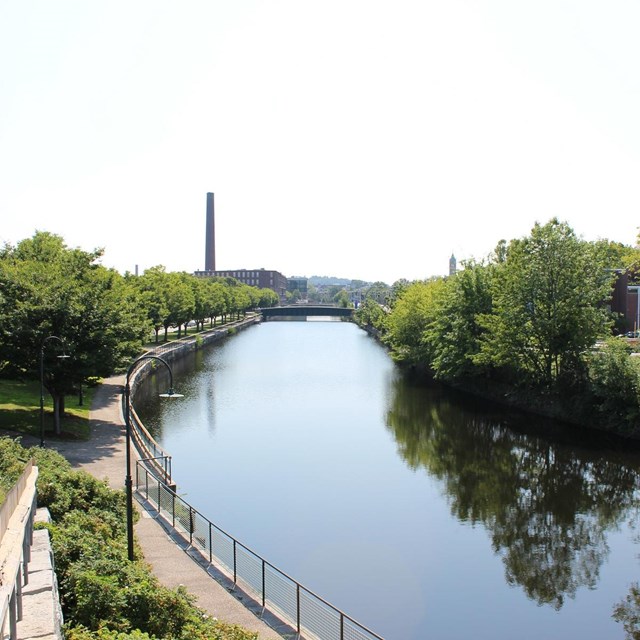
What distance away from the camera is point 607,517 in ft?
81.6

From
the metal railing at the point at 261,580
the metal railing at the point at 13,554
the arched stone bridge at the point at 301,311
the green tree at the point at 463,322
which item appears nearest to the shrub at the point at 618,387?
the green tree at the point at 463,322

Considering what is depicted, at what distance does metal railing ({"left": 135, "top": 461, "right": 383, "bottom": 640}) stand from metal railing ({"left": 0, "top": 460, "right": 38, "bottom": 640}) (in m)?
5.48

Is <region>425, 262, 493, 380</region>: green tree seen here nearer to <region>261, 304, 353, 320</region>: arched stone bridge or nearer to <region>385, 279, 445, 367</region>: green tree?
<region>385, 279, 445, 367</region>: green tree

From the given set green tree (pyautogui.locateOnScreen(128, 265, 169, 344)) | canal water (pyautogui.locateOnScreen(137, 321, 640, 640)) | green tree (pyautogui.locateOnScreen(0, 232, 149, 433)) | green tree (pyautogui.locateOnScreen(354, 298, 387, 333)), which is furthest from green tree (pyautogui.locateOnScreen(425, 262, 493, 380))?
green tree (pyautogui.locateOnScreen(354, 298, 387, 333))

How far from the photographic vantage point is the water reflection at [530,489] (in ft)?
67.6

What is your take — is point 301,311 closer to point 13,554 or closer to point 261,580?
point 261,580

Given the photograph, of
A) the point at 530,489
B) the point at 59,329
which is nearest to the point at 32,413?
the point at 59,329

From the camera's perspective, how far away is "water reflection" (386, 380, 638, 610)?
20.6 metres

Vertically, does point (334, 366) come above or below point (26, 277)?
below

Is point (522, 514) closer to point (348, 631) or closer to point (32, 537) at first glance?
point (348, 631)

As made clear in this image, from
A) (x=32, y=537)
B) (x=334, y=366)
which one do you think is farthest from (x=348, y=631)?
(x=334, y=366)

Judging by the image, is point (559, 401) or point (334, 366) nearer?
point (559, 401)

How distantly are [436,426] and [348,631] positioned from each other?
27217 millimetres

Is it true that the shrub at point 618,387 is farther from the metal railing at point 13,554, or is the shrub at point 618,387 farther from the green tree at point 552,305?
the metal railing at point 13,554
